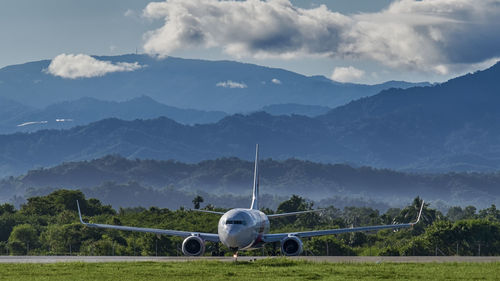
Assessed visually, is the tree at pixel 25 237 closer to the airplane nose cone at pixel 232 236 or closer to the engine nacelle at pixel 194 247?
the engine nacelle at pixel 194 247

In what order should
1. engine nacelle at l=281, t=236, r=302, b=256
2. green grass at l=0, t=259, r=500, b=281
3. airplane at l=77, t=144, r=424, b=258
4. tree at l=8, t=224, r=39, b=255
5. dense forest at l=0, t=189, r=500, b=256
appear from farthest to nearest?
tree at l=8, t=224, r=39, b=255, dense forest at l=0, t=189, r=500, b=256, engine nacelle at l=281, t=236, r=302, b=256, airplane at l=77, t=144, r=424, b=258, green grass at l=0, t=259, r=500, b=281

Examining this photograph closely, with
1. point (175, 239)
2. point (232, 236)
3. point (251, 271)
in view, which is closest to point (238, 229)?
point (232, 236)

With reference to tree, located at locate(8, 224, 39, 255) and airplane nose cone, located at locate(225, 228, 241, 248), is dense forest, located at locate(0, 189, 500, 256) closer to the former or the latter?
tree, located at locate(8, 224, 39, 255)

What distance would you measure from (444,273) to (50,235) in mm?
76118

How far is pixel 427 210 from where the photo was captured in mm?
190125

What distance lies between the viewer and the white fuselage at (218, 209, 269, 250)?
62969 mm

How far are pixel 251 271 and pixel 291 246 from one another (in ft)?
68.4

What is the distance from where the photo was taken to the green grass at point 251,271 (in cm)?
4659

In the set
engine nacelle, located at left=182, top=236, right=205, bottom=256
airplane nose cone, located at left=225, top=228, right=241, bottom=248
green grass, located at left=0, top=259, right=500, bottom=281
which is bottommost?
green grass, located at left=0, top=259, right=500, bottom=281

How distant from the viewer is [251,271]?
50.0 m

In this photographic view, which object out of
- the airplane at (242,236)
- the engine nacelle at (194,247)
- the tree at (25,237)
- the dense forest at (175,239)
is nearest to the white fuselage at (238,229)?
the airplane at (242,236)

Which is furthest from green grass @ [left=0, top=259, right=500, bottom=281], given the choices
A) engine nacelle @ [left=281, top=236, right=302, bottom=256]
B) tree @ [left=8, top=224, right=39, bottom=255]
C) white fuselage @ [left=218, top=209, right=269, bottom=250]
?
tree @ [left=8, top=224, right=39, bottom=255]

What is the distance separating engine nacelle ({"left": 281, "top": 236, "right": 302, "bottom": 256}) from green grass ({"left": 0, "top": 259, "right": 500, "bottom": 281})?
1156cm

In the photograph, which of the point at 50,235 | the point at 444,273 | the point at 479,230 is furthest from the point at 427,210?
the point at 444,273
